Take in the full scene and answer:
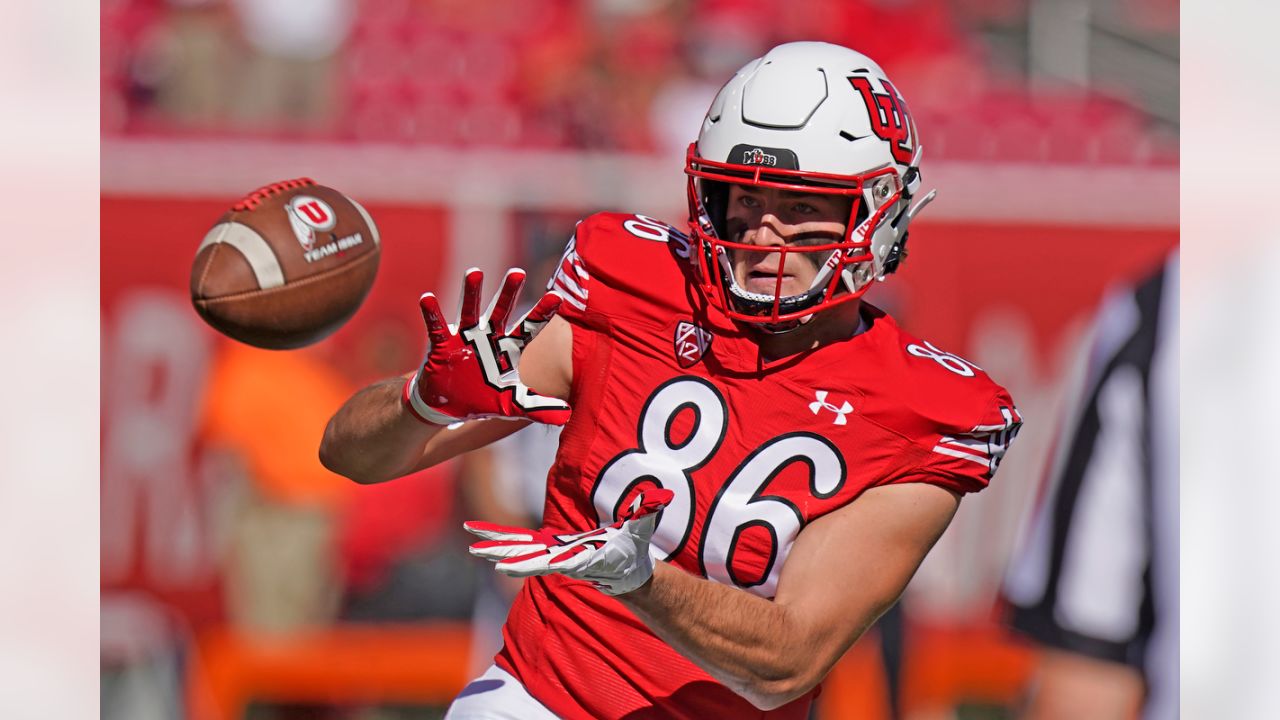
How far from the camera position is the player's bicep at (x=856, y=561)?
6.40 ft

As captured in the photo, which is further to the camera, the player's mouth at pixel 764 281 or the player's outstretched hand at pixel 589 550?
the player's mouth at pixel 764 281

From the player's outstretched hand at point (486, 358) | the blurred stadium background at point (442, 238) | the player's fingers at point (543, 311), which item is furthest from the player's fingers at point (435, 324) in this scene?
the blurred stadium background at point (442, 238)

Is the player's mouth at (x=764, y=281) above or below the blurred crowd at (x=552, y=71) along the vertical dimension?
below

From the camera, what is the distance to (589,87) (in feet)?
21.8

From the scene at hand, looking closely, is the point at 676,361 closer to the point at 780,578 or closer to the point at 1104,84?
the point at 780,578

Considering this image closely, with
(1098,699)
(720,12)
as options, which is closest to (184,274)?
(720,12)

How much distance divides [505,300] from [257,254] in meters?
0.69

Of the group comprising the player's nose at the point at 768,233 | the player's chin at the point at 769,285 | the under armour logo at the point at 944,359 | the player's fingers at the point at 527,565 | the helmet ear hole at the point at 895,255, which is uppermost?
the player's nose at the point at 768,233

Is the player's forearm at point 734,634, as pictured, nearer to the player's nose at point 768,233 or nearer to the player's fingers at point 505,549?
the player's fingers at point 505,549

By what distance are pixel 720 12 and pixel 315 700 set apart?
13.2 feet

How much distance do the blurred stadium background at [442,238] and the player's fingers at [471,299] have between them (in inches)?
123

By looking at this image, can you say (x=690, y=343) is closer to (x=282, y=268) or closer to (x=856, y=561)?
(x=856, y=561)

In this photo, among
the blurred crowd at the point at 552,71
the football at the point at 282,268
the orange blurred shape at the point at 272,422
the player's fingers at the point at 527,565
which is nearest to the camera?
the player's fingers at the point at 527,565

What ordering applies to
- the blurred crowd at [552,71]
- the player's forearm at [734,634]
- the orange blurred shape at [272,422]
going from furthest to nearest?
1. the blurred crowd at [552,71]
2. the orange blurred shape at [272,422]
3. the player's forearm at [734,634]
